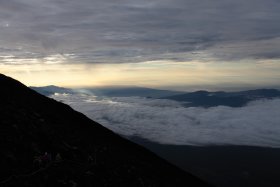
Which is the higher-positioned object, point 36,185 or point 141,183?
point 36,185

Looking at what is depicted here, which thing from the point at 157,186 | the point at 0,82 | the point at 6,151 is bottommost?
the point at 157,186

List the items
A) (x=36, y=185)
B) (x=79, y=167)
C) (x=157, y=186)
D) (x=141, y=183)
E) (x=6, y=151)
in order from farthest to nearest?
(x=157, y=186), (x=141, y=183), (x=79, y=167), (x=6, y=151), (x=36, y=185)

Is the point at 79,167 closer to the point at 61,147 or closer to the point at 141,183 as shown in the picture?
the point at 61,147

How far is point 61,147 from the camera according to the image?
33219mm

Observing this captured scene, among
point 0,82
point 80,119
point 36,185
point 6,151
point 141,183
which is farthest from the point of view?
point 80,119

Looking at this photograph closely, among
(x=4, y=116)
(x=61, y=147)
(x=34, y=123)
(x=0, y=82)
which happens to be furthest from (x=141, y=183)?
(x=0, y=82)

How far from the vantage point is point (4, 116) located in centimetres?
3512

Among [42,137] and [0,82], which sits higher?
[0,82]

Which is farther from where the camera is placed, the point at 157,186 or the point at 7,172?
the point at 157,186

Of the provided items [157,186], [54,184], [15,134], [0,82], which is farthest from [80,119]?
[54,184]

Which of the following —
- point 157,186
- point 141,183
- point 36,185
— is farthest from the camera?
point 157,186

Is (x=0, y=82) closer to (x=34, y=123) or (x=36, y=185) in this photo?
(x=34, y=123)

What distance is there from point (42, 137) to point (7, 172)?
1063 centimetres

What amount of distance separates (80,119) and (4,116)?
46.1m
